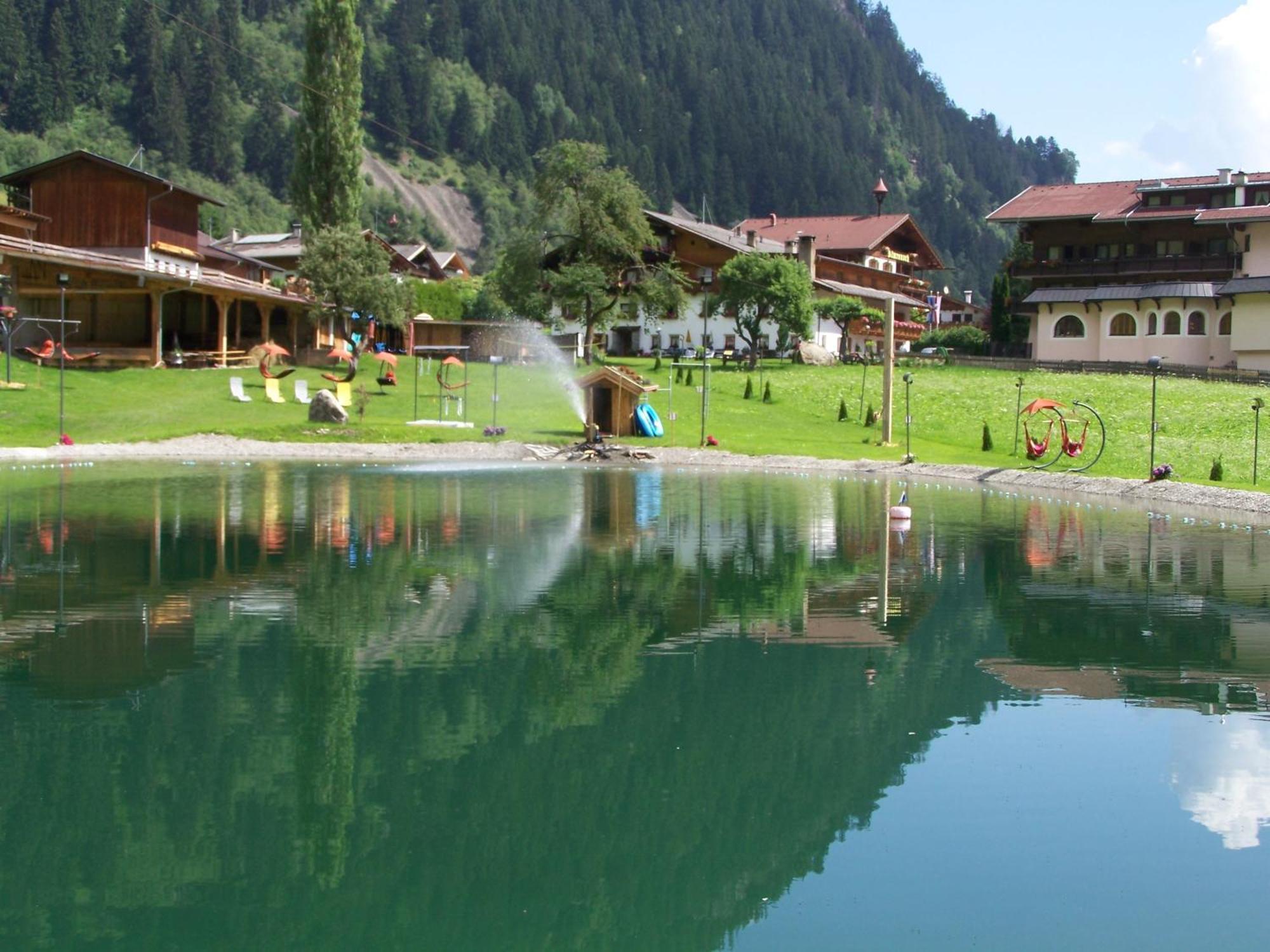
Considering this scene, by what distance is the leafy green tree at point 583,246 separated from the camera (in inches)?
2940

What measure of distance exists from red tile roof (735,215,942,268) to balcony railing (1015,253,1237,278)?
2369cm

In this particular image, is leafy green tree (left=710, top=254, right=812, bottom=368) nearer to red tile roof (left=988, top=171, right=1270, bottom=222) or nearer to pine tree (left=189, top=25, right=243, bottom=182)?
red tile roof (left=988, top=171, right=1270, bottom=222)

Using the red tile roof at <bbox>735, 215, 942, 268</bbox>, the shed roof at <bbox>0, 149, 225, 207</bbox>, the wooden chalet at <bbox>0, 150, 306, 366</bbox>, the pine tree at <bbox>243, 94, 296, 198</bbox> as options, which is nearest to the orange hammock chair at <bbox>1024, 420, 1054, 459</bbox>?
the wooden chalet at <bbox>0, 150, 306, 366</bbox>

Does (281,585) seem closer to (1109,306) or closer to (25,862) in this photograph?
(25,862)

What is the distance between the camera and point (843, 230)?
11281 cm

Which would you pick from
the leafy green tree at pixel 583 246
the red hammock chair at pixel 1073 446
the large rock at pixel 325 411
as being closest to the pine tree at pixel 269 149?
the leafy green tree at pixel 583 246

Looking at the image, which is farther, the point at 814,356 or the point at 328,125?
the point at 814,356

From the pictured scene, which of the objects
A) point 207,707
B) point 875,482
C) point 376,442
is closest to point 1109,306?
point 875,482

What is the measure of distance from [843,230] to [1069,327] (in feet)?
111

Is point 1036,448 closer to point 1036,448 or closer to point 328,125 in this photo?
point 1036,448

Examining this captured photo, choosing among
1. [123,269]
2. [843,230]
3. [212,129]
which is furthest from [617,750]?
[212,129]

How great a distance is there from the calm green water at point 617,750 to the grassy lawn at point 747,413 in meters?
24.5

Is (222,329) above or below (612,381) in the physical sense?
above

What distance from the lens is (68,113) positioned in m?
161
